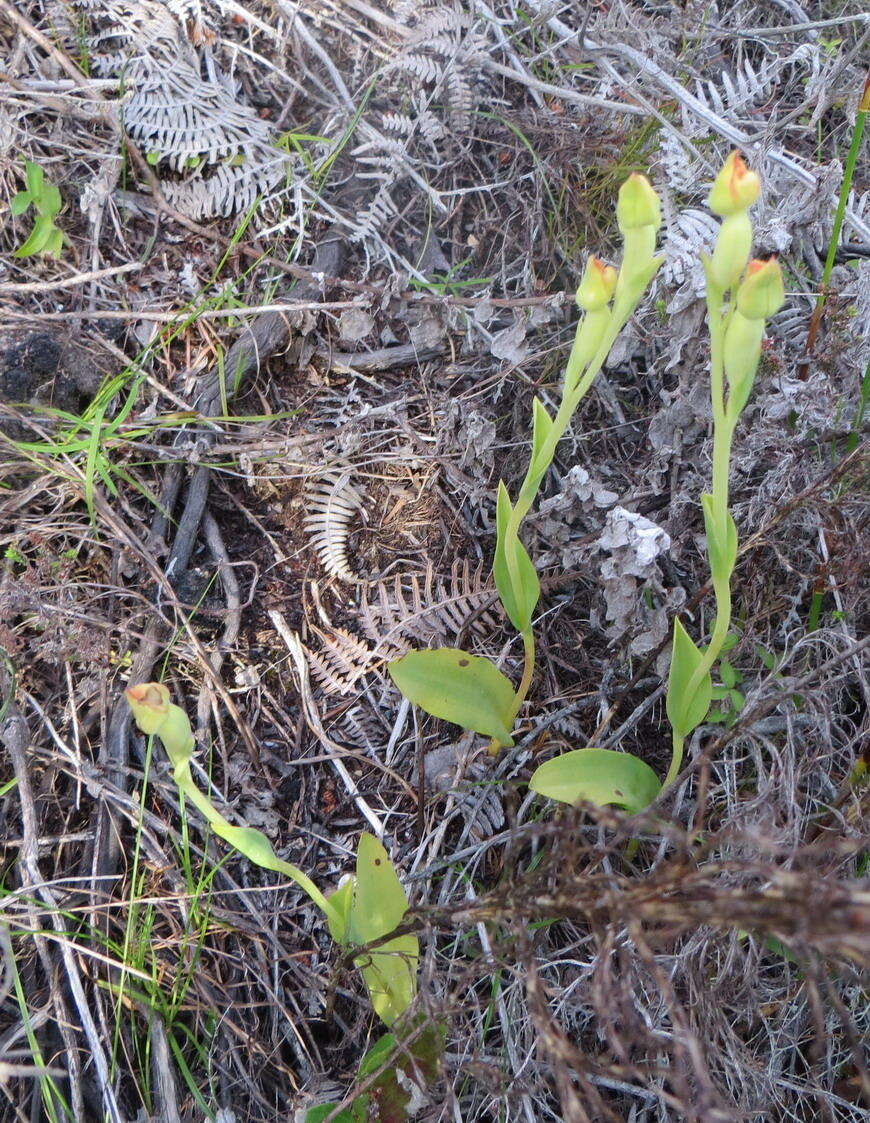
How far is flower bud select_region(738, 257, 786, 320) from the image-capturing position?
3.73ft

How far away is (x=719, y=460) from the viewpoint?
1287 millimetres

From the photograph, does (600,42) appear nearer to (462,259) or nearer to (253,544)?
(462,259)

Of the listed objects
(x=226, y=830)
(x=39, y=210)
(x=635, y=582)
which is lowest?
(x=226, y=830)

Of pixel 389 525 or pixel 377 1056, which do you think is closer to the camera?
pixel 377 1056

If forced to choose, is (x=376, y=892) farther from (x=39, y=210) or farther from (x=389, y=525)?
(x=39, y=210)

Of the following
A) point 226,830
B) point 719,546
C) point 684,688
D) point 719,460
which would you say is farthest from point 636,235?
point 226,830

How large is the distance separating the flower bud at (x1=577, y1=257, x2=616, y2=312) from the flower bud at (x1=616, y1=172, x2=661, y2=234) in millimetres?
63

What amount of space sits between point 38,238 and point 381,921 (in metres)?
1.68

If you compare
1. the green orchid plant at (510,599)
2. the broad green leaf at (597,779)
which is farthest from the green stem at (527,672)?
the broad green leaf at (597,779)

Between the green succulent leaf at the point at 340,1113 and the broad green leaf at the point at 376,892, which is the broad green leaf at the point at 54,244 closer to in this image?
the broad green leaf at the point at 376,892

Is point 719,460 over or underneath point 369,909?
over

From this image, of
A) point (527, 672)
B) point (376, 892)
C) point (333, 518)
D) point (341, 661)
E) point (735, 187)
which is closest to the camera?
point (735, 187)

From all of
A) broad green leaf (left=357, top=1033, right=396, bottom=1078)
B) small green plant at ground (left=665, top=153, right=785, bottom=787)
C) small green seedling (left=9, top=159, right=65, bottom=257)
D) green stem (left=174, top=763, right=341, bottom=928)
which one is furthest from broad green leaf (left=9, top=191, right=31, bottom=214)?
broad green leaf (left=357, top=1033, right=396, bottom=1078)

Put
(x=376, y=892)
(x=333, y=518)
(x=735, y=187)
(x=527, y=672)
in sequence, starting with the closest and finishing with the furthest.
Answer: (x=735, y=187)
(x=376, y=892)
(x=527, y=672)
(x=333, y=518)
